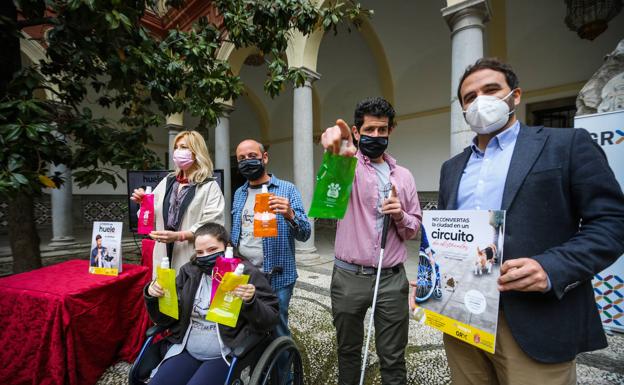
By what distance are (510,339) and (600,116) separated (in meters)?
2.72

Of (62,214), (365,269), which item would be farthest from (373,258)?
(62,214)

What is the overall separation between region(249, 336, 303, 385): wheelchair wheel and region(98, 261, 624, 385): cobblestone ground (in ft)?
1.82

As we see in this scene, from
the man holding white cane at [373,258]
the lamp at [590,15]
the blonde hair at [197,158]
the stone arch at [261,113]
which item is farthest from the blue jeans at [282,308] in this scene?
the stone arch at [261,113]

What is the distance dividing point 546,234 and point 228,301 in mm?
1340

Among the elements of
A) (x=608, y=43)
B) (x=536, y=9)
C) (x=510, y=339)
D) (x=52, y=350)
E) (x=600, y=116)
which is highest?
(x=536, y=9)

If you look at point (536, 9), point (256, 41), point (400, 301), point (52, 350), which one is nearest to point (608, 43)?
point (536, 9)

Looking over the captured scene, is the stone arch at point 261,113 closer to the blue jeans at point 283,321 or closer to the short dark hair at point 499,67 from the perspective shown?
the blue jeans at point 283,321

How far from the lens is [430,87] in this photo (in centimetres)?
845

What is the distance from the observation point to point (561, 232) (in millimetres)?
983

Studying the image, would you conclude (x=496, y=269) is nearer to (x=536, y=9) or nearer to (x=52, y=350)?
(x=52, y=350)

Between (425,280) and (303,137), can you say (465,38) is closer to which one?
(303,137)

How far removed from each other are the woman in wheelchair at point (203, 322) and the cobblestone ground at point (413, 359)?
1.02 metres

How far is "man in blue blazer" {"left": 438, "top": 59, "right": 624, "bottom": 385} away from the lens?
90 cm

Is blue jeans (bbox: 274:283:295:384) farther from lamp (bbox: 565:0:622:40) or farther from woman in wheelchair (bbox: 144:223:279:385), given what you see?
lamp (bbox: 565:0:622:40)
